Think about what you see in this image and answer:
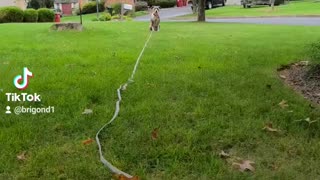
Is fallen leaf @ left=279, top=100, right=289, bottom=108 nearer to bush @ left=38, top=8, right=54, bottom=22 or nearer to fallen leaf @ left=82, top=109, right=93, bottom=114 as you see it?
fallen leaf @ left=82, top=109, right=93, bottom=114

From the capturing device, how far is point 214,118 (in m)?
4.18

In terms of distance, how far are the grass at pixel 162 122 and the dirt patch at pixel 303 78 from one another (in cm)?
20

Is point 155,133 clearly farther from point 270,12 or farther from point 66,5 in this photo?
point 66,5

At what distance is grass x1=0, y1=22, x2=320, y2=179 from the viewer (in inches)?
125

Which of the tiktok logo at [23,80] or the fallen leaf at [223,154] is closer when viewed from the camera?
the fallen leaf at [223,154]

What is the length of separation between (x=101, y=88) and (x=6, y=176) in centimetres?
227

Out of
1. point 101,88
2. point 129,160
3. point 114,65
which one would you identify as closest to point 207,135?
point 129,160

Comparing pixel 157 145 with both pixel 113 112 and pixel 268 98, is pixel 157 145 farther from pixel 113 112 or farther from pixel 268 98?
pixel 268 98

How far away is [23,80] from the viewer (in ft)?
18.1

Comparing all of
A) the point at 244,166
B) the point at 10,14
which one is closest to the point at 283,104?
the point at 244,166

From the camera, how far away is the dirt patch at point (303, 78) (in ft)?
17.6

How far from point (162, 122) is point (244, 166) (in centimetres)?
107

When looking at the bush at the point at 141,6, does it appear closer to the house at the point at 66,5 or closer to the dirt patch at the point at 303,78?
the house at the point at 66,5

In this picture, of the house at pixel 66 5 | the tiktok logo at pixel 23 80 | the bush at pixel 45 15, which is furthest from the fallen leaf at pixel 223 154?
the house at pixel 66 5
